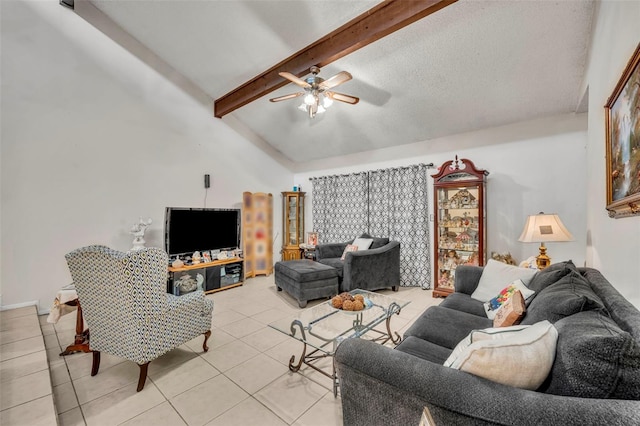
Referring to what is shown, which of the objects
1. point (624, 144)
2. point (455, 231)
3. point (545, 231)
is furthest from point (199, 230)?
point (624, 144)

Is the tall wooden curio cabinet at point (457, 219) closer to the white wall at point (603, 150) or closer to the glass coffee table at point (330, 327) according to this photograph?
the white wall at point (603, 150)

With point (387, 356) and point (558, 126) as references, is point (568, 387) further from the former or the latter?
point (558, 126)

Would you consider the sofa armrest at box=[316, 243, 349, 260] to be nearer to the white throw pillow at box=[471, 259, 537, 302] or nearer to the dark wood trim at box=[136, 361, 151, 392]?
the white throw pillow at box=[471, 259, 537, 302]

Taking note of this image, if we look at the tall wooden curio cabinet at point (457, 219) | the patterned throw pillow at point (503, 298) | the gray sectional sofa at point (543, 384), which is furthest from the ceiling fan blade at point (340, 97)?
the gray sectional sofa at point (543, 384)

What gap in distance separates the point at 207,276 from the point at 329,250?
2056 millimetres

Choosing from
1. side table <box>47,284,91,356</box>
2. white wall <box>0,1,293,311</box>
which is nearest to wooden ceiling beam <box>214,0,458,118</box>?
white wall <box>0,1,293,311</box>

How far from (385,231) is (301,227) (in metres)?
2.02

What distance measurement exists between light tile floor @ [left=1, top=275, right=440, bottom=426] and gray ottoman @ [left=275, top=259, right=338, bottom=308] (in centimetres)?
85

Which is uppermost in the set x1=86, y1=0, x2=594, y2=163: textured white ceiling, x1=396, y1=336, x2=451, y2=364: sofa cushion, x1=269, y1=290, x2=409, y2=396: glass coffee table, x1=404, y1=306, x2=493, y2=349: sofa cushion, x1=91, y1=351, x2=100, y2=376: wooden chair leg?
x1=86, y1=0, x2=594, y2=163: textured white ceiling

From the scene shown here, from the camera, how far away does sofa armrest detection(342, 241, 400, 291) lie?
389 cm

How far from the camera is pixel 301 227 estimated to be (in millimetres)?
6168

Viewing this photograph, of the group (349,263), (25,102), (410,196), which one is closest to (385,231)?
(410,196)

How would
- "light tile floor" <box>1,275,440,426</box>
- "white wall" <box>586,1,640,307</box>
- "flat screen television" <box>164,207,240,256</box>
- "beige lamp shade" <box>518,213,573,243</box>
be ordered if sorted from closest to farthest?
"white wall" <box>586,1,640,307</box>
"light tile floor" <box>1,275,440,426</box>
"beige lamp shade" <box>518,213,573,243</box>
"flat screen television" <box>164,207,240,256</box>

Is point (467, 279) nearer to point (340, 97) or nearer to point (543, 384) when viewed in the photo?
point (543, 384)
